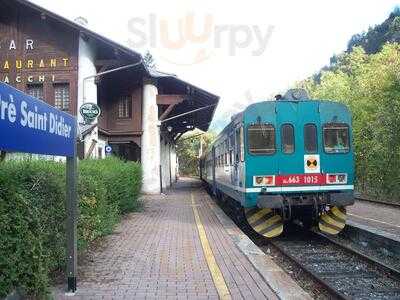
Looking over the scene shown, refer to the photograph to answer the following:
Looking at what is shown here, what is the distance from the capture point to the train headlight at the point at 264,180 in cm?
1259

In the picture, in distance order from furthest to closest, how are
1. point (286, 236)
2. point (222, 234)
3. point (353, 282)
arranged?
point (286, 236) < point (222, 234) < point (353, 282)

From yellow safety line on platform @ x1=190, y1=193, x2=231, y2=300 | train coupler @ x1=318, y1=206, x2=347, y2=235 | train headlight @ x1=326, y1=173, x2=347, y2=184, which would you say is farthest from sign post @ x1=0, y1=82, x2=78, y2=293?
train coupler @ x1=318, y1=206, x2=347, y2=235

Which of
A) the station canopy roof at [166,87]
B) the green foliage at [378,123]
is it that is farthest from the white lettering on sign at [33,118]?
the green foliage at [378,123]

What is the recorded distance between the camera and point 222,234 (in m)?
12.6

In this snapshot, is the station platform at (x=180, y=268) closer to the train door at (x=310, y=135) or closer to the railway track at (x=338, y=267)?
the railway track at (x=338, y=267)

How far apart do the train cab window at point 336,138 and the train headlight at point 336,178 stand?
0.59m

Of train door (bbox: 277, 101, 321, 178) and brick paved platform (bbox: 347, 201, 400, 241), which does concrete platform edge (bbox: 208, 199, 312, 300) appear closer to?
train door (bbox: 277, 101, 321, 178)

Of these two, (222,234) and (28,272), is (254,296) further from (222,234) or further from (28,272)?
(222,234)

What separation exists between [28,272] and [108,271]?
2970 millimetres

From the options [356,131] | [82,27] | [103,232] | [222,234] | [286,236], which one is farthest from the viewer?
[356,131]

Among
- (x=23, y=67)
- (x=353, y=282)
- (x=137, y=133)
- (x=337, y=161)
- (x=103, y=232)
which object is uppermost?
(x=23, y=67)

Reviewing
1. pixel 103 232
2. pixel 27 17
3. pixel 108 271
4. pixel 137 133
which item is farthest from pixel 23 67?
pixel 108 271

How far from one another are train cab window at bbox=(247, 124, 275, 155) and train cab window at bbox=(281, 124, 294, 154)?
0.24 metres

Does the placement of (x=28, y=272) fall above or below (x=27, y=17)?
below
